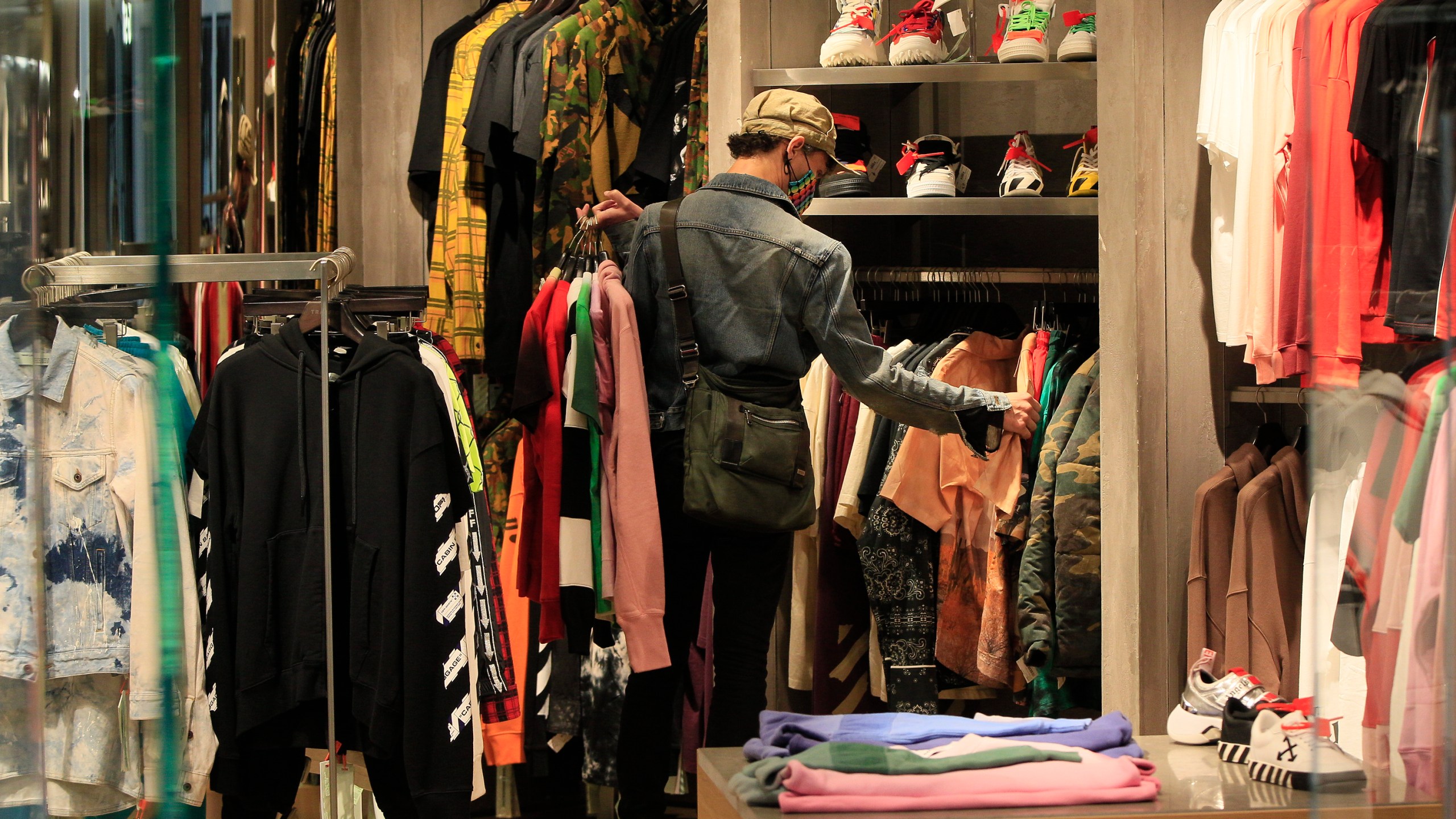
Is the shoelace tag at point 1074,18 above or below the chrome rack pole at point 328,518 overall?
above

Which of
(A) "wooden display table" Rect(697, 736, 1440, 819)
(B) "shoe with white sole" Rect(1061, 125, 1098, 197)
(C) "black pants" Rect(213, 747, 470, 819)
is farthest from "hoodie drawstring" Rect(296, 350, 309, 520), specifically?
(B) "shoe with white sole" Rect(1061, 125, 1098, 197)

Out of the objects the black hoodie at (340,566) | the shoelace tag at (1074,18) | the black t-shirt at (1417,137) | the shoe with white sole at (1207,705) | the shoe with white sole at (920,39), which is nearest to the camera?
the black t-shirt at (1417,137)

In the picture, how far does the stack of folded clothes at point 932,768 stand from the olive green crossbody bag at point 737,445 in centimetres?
79

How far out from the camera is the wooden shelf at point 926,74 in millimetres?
3064

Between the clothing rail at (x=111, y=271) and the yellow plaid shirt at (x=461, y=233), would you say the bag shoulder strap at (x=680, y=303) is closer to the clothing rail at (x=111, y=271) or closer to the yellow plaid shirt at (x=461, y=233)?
the yellow plaid shirt at (x=461, y=233)

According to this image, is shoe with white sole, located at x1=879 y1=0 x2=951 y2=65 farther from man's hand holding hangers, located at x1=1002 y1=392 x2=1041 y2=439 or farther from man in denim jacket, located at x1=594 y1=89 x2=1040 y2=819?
man's hand holding hangers, located at x1=1002 y1=392 x2=1041 y2=439

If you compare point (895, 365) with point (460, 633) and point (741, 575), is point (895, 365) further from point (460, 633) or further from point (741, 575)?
point (460, 633)

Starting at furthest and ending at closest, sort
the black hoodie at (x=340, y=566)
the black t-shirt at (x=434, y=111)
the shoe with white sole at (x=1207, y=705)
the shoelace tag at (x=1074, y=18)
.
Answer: the black t-shirt at (x=434, y=111) → the shoelace tag at (x=1074, y=18) → the black hoodie at (x=340, y=566) → the shoe with white sole at (x=1207, y=705)

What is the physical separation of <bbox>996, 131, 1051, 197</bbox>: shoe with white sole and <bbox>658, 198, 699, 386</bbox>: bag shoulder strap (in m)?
1.07

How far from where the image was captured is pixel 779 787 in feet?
4.78

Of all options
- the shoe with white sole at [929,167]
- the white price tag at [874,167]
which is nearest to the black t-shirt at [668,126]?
the white price tag at [874,167]

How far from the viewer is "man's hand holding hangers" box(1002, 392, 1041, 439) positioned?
2736 millimetres

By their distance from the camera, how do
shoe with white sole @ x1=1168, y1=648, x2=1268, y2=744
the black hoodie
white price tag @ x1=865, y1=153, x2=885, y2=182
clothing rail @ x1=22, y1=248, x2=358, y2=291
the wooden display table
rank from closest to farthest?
1. clothing rail @ x1=22, y1=248, x2=358, y2=291
2. the wooden display table
3. shoe with white sole @ x1=1168, y1=648, x2=1268, y2=744
4. the black hoodie
5. white price tag @ x1=865, y1=153, x2=885, y2=182

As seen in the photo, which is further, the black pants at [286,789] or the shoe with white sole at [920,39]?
the shoe with white sole at [920,39]
